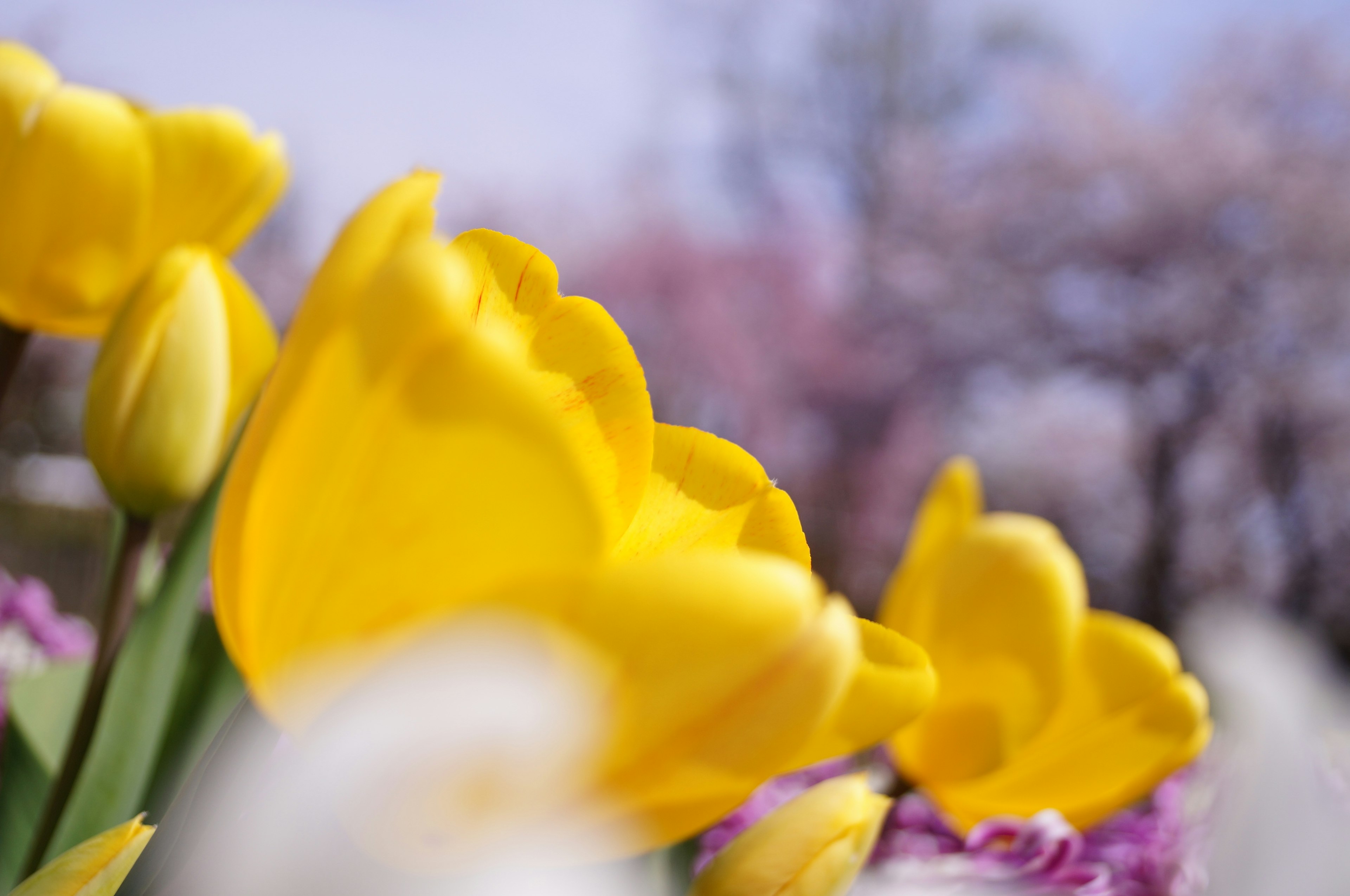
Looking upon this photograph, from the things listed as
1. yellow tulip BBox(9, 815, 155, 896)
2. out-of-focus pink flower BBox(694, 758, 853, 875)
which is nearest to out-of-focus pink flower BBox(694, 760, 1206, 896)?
out-of-focus pink flower BBox(694, 758, 853, 875)

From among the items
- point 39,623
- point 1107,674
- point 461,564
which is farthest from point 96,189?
point 39,623

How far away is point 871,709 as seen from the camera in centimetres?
16

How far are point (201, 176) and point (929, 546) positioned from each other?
0.94ft

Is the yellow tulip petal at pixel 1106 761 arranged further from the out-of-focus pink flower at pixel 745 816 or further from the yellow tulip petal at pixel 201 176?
the yellow tulip petal at pixel 201 176

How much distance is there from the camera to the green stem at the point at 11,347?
35 cm

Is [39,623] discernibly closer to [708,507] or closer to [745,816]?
[745,816]

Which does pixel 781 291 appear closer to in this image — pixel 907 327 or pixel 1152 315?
pixel 907 327

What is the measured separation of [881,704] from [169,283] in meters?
0.21

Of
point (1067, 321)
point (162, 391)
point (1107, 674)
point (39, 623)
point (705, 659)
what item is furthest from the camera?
point (1067, 321)

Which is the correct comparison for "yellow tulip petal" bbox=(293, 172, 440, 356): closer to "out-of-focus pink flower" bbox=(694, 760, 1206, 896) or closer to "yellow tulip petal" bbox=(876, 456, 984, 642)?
"out-of-focus pink flower" bbox=(694, 760, 1206, 896)

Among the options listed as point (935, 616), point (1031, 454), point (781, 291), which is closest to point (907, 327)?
point (781, 291)

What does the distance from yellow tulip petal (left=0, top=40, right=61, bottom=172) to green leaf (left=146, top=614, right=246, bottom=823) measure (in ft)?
0.52

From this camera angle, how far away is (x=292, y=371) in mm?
147

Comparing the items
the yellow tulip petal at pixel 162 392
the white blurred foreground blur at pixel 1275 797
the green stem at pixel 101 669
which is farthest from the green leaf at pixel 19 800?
the white blurred foreground blur at pixel 1275 797
